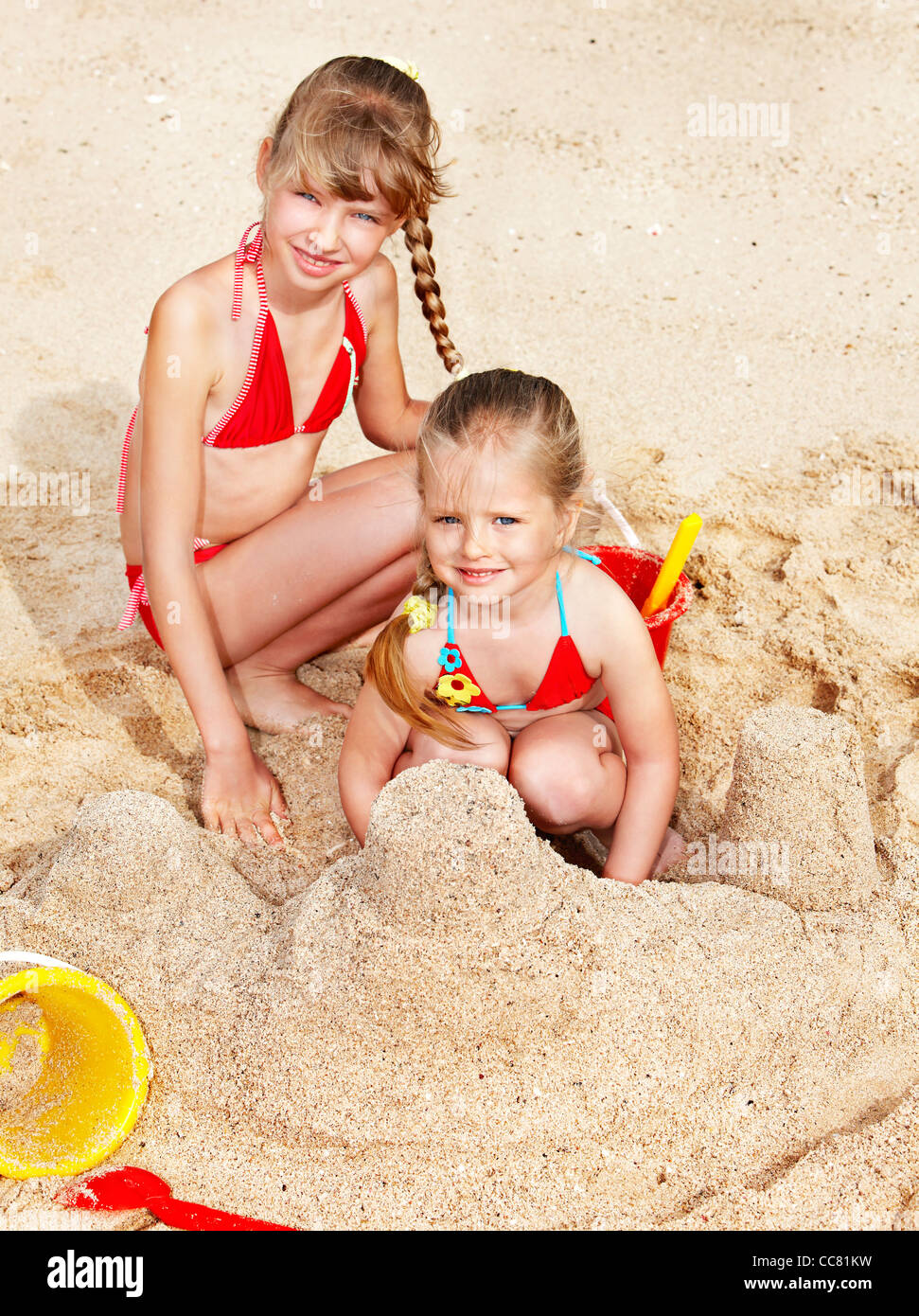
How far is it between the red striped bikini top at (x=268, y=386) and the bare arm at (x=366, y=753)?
58 cm

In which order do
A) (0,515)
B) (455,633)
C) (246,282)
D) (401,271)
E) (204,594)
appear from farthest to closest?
(401,271) → (0,515) → (204,594) → (246,282) → (455,633)

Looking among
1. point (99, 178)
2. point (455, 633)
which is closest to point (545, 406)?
point (455, 633)

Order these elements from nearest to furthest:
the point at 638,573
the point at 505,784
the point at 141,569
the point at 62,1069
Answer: the point at 505,784 < the point at 62,1069 < the point at 638,573 < the point at 141,569

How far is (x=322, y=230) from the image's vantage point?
1.98 m

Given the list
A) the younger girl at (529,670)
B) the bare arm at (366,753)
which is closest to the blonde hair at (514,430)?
the younger girl at (529,670)

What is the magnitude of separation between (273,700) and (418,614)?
0.64 meters

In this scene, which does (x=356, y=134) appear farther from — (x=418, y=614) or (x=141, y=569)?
(x=141, y=569)

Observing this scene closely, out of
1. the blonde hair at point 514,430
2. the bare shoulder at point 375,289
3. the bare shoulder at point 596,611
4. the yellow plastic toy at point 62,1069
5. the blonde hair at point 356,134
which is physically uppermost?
the blonde hair at point 356,134

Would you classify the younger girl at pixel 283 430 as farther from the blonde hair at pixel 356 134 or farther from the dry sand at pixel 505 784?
the dry sand at pixel 505 784

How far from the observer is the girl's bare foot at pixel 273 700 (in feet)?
7.93

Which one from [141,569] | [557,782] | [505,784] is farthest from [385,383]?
[505,784]

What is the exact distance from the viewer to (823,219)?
13.1 ft

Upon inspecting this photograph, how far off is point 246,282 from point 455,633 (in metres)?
0.76

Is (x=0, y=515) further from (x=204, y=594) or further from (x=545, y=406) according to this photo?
(x=545, y=406)
